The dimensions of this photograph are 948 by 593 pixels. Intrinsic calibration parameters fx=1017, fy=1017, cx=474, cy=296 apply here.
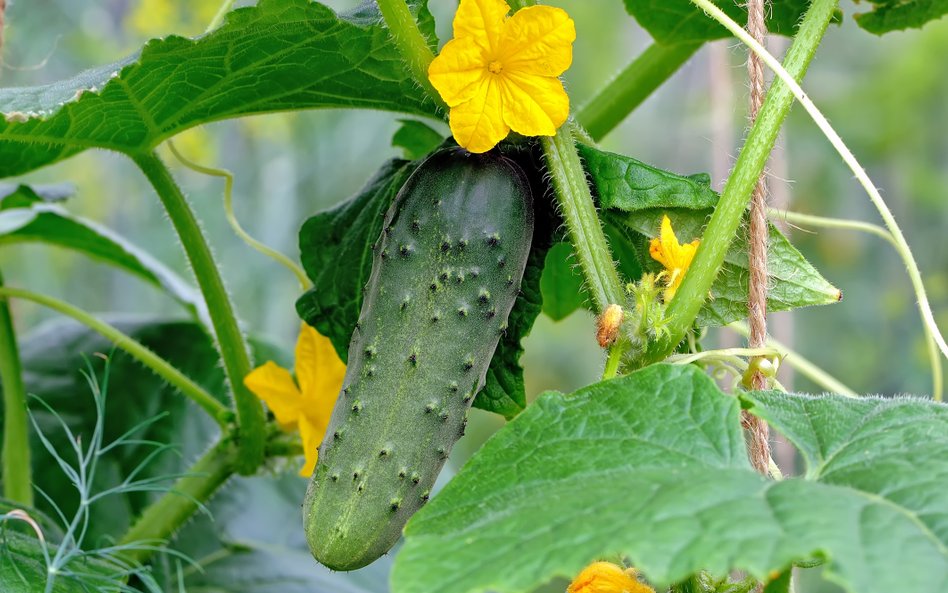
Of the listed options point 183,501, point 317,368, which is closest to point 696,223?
point 317,368

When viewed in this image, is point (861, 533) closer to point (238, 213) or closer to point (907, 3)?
point (907, 3)

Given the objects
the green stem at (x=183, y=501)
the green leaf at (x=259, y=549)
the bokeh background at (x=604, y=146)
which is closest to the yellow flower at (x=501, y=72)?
the green stem at (x=183, y=501)

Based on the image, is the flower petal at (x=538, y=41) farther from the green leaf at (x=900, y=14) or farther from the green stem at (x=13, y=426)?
the green stem at (x=13, y=426)

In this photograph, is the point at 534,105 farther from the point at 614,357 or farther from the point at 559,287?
the point at 559,287

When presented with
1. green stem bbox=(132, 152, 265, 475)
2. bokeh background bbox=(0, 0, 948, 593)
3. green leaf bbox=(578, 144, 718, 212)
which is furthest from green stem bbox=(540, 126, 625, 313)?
bokeh background bbox=(0, 0, 948, 593)

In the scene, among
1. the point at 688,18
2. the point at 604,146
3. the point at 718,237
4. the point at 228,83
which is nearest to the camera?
the point at 718,237
